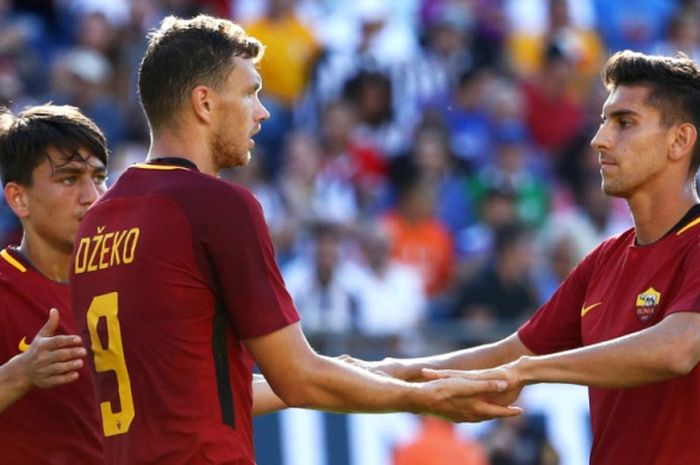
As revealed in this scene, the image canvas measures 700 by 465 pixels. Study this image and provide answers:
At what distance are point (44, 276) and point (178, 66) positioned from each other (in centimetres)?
132

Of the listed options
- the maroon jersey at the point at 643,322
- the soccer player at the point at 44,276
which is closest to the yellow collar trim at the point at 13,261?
the soccer player at the point at 44,276

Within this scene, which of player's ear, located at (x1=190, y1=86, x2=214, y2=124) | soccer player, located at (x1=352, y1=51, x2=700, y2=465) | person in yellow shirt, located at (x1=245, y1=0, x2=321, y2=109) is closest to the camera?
player's ear, located at (x1=190, y1=86, x2=214, y2=124)

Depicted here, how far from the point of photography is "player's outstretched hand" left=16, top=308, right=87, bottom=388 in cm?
562

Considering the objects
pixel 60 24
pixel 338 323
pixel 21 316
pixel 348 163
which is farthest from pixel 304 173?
pixel 21 316

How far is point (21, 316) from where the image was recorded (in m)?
6.30

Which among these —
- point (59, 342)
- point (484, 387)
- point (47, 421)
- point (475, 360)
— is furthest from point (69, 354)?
point (475, 360)

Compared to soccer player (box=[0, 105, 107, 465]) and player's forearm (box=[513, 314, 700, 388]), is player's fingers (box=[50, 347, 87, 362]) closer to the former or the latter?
soccer player (box=[0, 105, 107, 465])

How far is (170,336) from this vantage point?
5320 millimetres

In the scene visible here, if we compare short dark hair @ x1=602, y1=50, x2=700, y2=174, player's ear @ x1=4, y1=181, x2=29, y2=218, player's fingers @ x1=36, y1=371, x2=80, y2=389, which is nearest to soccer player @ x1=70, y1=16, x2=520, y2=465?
player's fingers @ x1=36, y1=371, x2=80, y2=389

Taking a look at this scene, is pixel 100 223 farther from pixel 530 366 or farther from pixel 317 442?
pixel 317 442

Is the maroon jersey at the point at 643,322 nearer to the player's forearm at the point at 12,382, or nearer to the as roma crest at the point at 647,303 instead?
the as roma crest at the point at 647,303

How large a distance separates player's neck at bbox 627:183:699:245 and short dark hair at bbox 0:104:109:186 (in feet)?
7.49

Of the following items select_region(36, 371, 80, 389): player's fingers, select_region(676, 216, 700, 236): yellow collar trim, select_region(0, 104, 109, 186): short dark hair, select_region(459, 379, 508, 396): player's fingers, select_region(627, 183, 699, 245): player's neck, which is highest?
select_region(0, 104, 109, 186): short dark hair

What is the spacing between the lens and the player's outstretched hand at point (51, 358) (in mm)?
5621
